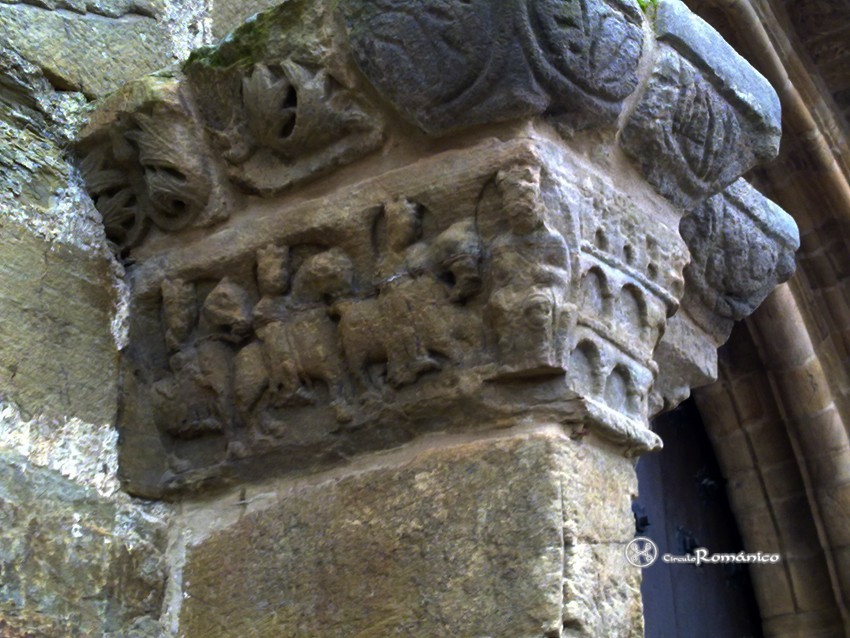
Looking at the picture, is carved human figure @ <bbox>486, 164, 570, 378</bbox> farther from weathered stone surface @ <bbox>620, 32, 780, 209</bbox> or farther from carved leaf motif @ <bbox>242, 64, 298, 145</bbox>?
carved leaf motif @ <bbox>242, 64, 298, 145</bbox>

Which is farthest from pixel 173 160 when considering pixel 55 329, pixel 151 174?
pixel 55 329

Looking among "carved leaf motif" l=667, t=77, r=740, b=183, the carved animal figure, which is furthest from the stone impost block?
the carved animal figure

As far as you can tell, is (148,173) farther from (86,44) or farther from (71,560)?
(71,560)

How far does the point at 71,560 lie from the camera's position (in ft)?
5.41

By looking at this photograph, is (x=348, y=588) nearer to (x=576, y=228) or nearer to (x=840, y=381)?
(x=576, y=228)

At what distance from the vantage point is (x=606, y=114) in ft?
5.49

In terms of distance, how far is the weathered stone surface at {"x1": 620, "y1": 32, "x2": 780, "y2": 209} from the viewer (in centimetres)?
175

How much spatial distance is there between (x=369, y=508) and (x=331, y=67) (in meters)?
0.62

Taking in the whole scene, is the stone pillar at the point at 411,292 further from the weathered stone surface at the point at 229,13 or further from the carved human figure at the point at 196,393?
the weathered stone surface at the point at 229,13

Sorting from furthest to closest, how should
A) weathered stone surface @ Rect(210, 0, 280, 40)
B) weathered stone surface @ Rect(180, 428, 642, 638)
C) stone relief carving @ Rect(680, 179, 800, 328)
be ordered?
weathered stone surface @ Rect(210, 0, 280, 40) → stone relief carving @ Rect(680, 179, 800, 328) → weathered stone surface @ Rect(180, 428, 642, 638)

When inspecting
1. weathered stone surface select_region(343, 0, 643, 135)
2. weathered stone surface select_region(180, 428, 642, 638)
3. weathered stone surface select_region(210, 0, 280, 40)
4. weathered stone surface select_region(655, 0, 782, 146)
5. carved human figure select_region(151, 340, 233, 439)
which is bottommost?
weathered stone surface select_region(180, 428, 642, 638)

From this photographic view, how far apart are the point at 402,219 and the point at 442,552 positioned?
18.0 inches

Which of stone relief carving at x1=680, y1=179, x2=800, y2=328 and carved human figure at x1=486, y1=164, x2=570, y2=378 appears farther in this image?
stone relief carving at x1=680, y1=179, x2=800, y2=328

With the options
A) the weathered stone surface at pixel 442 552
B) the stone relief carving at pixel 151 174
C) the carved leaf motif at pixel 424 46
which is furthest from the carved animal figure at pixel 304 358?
the carved leaf motif at pixel 424 46
